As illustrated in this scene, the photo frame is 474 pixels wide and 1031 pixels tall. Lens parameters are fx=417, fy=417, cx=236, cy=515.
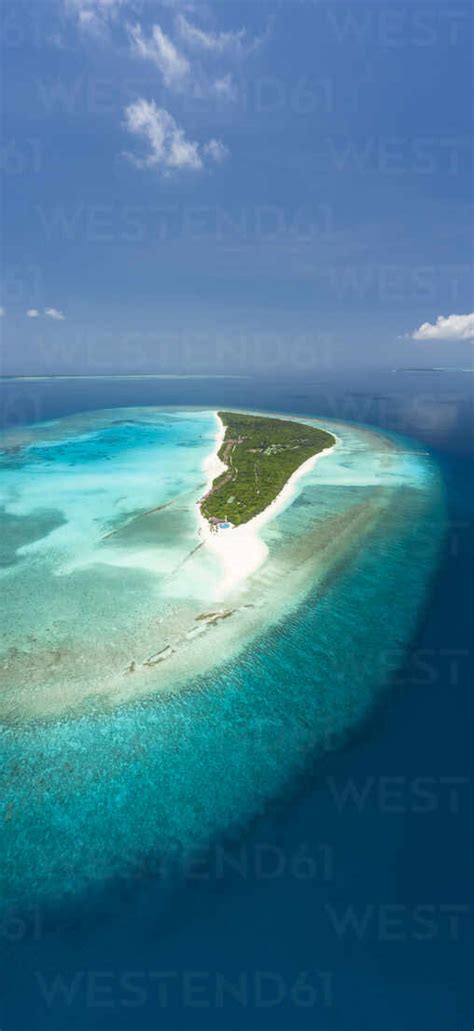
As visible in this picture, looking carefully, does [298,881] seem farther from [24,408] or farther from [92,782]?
[24,408]

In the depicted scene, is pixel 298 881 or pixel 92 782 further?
pixel 92 782

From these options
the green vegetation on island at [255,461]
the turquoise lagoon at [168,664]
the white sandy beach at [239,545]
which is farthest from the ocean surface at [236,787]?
the green vegetation on island at [255,461]

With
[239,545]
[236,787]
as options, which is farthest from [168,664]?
[239,545]

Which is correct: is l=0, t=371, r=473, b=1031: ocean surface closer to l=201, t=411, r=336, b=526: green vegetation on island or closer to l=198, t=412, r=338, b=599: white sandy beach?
l=198, t=412, r=338, b=599: white sandy beach

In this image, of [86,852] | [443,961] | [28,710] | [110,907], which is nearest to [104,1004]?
[110,907]

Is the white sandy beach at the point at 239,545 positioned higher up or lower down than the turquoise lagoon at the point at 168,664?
higher up

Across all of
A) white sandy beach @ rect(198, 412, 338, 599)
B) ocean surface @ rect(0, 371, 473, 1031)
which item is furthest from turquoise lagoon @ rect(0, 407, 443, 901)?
white sandy beach @ rect(198, 412, 338, 599)

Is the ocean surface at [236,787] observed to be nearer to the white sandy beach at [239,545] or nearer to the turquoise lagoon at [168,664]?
the turquoise lagoon at [168,664]

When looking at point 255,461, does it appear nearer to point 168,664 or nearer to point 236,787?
point 168,664
